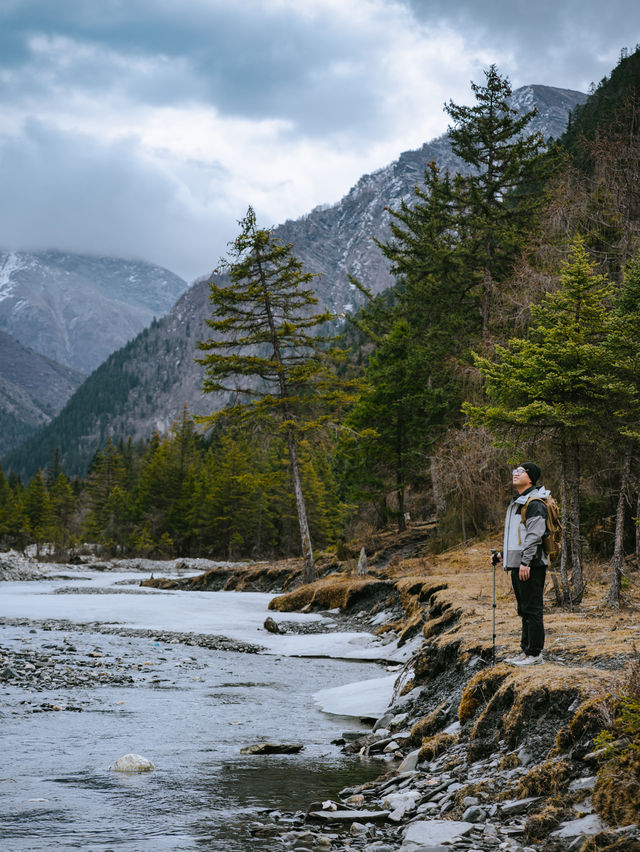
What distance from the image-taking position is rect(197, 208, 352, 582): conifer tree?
26.8m

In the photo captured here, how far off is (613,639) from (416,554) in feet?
64.9

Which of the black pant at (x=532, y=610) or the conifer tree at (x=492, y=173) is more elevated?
the conifer tree at (x=492, y=173)

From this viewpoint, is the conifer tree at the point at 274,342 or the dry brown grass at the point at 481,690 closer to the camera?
the dry brown grass at the point at 481,690

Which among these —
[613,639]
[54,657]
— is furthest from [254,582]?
[613,639]

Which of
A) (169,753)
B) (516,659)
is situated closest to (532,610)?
(516,659)

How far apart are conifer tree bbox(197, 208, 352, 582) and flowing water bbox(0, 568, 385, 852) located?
13.9 m

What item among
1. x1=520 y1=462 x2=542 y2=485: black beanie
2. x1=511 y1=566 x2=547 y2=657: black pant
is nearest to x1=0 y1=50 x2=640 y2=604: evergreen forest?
x1=520 y1=462 x2=542 y2=485: black beanie

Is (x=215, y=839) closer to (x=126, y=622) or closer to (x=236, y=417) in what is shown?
(x=126, y=622)

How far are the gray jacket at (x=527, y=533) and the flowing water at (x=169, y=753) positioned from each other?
2.42 meters

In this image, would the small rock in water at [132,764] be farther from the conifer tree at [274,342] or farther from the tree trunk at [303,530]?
the conifer tree at [274,342]

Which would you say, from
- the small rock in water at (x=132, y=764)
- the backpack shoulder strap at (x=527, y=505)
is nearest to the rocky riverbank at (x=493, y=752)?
the backpack shoulder strap at (x=527, y=505)

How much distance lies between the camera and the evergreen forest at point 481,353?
10414 millimetres

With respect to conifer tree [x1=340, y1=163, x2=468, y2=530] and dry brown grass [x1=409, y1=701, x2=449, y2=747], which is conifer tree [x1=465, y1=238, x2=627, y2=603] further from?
conifer tree [x1=340, y1=163, x2=468, y2=530]

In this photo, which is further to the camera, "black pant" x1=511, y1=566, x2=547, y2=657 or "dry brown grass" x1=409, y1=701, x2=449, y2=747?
"dry brown grass" x1=409, y1=701, x2=449, y2=747
